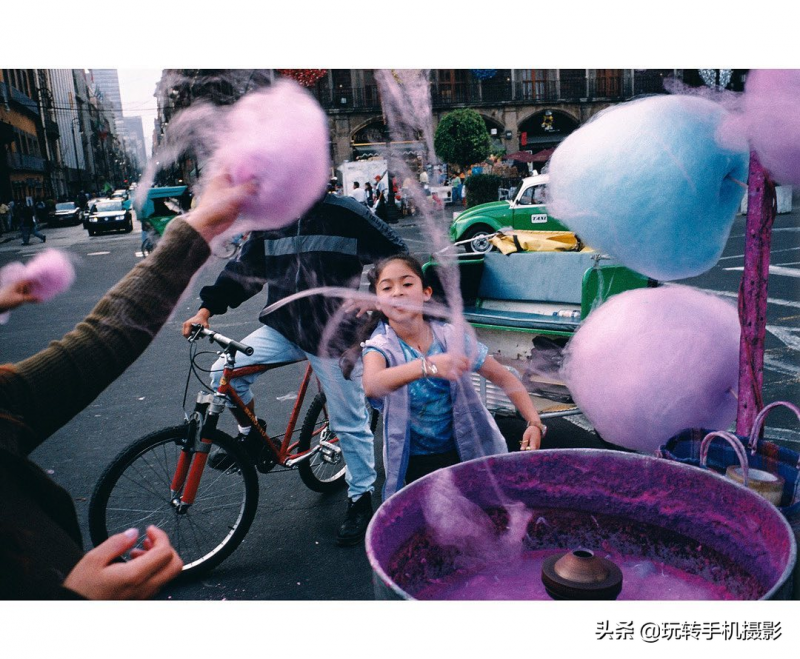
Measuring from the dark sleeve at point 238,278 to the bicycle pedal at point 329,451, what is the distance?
0.90 meters

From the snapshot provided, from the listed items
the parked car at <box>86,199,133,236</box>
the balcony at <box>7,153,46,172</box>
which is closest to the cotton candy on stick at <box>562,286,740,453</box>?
the balcony at <box>7,153,46,172</box>

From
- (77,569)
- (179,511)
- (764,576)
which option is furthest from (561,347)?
(77,569)

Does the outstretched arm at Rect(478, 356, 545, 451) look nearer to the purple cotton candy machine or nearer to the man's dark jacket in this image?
the purple cotton candy machine

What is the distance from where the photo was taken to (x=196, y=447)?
2.66 metres

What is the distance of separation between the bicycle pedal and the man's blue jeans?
1.22 ft

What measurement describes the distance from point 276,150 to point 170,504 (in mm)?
1993

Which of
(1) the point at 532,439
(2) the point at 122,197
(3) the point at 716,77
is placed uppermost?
(3) the point at 716,77

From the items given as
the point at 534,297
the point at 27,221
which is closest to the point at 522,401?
the point at 534,297

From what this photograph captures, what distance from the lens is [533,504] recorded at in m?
1.58

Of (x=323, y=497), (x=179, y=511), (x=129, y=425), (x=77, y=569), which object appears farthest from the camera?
(x=129, y=425)

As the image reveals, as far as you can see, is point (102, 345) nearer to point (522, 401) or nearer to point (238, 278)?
point (522, 401)

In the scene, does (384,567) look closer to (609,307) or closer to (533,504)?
(533,504)

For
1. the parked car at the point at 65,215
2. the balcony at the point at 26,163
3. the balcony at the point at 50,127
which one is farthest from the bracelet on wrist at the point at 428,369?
the parked car at the point at 65,215
